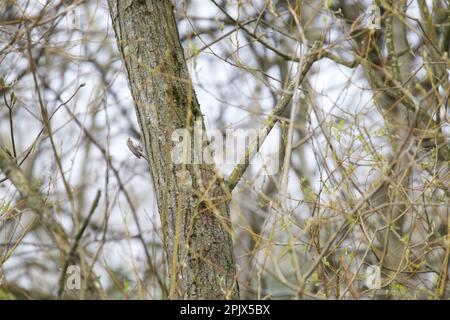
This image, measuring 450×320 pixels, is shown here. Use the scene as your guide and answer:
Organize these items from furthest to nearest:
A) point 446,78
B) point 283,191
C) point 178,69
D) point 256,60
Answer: point 256,60, point 446,78, point 178,69, point 283,191

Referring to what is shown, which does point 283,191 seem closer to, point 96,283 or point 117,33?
point 96,283

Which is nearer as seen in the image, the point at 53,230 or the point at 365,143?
the point at 53,230

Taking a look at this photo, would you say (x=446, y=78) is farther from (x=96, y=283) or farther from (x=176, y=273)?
(x=96, y=283)

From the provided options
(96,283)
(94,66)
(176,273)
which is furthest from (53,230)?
(94,66)

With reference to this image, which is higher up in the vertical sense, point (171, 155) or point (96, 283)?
point (171, 155)

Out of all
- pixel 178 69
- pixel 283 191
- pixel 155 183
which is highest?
pixel 178 69

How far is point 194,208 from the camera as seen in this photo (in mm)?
2639

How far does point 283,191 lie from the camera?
2152mm

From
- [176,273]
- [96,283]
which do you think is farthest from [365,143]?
[96,283]

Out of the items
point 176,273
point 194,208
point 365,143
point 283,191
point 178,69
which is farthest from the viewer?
point 365,143

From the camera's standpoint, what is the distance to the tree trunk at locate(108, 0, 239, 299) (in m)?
2.58

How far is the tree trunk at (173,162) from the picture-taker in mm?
2578

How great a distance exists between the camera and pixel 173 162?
2.68 metres

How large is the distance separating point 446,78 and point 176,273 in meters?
2.03
